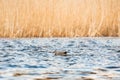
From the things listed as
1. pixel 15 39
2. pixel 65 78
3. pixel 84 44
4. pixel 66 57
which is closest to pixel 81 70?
pixel 65 78

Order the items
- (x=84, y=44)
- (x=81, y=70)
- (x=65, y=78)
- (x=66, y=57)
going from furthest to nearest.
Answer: (x=84, y=44), (x=66, y=57), (x=81, y=70), (x=65, y=78)

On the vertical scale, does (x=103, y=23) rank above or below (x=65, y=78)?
above

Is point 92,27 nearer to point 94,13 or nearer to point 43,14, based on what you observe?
point 94,13

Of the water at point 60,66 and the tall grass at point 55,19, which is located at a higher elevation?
the tall grass at point 55,19

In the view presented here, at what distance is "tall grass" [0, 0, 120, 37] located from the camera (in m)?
9.66

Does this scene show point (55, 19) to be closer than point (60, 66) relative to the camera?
No

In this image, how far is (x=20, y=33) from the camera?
9.66 m

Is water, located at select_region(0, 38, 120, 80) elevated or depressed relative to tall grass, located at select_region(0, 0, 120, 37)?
depressed

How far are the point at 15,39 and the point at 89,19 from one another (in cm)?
192

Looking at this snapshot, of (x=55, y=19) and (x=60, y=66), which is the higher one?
(x=55, y=19)

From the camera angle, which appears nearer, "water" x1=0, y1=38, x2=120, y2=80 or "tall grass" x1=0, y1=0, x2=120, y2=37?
"water" x1=0, y1=38, x2=120, y2=80

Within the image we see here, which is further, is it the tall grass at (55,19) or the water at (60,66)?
the tall grass at (55,19)

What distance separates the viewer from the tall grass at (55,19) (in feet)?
31.7

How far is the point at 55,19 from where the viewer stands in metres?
9.72
